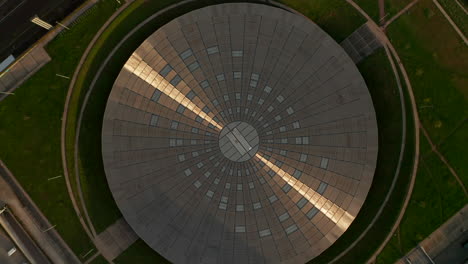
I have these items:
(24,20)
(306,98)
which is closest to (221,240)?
(306,98)

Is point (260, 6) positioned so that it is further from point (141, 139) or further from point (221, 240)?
point (221, 240)

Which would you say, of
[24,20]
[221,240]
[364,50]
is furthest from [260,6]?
[24,20]

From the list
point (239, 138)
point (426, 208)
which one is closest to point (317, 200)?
point (239, 138)

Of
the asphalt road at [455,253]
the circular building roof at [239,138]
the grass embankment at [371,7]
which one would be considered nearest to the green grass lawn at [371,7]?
the grass embankment at [371,7]

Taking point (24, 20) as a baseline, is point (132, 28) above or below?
below

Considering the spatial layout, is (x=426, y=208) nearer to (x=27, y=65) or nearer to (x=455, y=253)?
(x=455, y=253)

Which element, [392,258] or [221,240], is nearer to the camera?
[221,240]

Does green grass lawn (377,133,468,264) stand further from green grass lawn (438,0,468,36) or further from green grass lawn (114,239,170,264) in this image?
green grass lawn (114,239,170,264)

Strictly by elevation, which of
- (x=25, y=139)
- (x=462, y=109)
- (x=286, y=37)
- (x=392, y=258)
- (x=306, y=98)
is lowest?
(x=392, y=258)
